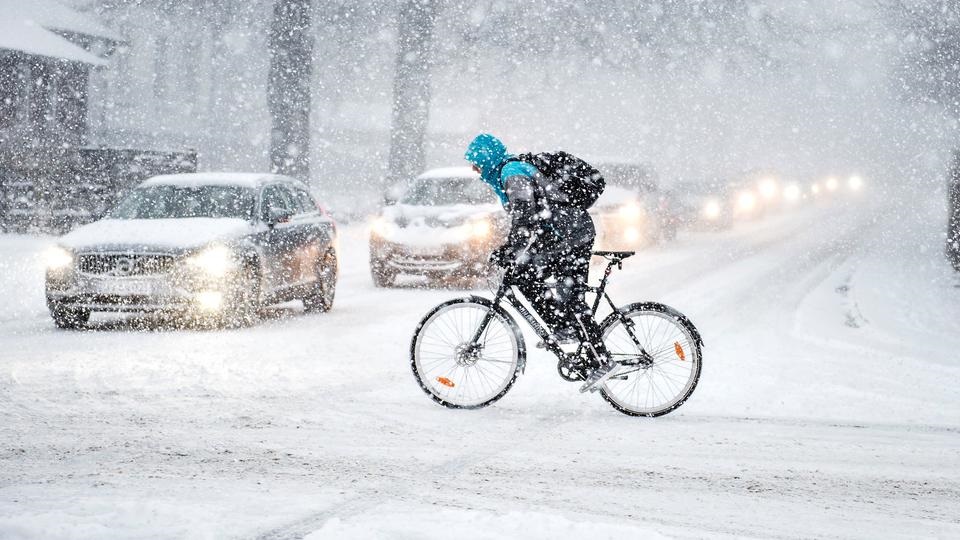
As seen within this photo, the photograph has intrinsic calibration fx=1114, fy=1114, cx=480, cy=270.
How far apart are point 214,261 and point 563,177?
5.55 metres

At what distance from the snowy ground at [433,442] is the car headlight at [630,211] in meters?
12.1

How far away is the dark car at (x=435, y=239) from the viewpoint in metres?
16.1

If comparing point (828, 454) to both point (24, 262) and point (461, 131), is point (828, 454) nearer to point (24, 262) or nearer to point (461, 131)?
point (24, 262)

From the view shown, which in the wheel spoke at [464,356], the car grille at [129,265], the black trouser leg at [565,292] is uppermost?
the car grille at [129,265]

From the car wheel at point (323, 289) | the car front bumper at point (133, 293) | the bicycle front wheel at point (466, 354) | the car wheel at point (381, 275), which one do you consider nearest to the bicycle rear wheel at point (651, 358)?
the bicycle front wheel at point (466, 354)

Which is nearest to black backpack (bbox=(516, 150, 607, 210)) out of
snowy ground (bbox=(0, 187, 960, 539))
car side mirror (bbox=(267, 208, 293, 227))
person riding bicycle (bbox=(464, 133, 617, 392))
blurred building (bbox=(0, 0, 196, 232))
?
person riding bicycle (bbox=(464, 133, 617, 392))

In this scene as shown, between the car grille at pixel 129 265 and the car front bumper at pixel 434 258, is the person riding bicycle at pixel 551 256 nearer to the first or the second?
Result: the car grille at pixel 129 265

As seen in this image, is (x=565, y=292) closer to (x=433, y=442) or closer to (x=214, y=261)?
(x=433, y=442)

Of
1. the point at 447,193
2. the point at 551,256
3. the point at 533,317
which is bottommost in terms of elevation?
the point at 533,317

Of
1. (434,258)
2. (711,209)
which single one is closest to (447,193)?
(434,258)

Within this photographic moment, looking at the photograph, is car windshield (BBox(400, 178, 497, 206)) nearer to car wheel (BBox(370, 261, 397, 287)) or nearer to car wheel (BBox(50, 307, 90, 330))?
car wheel (BBox(370, 261, 397, 287))

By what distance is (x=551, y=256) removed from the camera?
6.68m

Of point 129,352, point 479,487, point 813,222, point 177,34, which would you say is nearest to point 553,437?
point 479,487

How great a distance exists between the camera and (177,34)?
54.9 metres
